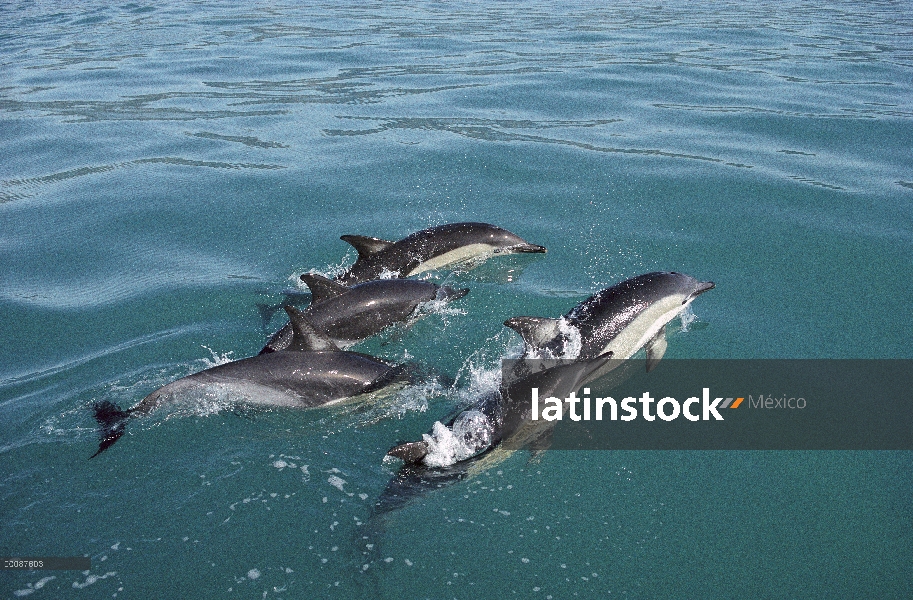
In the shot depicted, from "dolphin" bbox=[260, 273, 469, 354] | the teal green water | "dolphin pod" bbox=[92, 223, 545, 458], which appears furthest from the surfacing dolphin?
"dolphin" bbox=[260, 273, 469, 354]

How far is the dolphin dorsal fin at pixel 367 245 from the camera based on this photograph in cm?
927

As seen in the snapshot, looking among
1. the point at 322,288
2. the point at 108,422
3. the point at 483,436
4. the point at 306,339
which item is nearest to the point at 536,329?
the point at 483,436

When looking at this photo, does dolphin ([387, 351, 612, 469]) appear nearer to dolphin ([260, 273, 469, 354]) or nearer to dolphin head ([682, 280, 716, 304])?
dolphin head ([682, 280, 716, 304])

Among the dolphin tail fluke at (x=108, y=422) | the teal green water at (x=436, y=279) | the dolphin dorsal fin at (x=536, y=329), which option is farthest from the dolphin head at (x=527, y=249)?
the dolphin tail fluke at (x=108, y=422)

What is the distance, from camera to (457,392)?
6.95 meters

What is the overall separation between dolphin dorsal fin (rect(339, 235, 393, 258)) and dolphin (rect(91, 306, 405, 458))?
7.63 feet

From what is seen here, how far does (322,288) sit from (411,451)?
2.89m

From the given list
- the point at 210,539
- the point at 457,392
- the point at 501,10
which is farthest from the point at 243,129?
the point at 501,10

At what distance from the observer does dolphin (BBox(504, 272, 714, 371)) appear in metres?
6.89

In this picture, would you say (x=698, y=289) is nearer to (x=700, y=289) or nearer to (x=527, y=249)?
(x=700, y=289)

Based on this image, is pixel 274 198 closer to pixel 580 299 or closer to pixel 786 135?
pixel 580 299

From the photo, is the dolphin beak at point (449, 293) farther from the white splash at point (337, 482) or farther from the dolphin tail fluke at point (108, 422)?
the dolphin tail fluke at point (108, 422)

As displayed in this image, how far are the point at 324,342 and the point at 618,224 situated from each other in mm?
5112

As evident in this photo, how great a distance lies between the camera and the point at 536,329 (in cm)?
677
